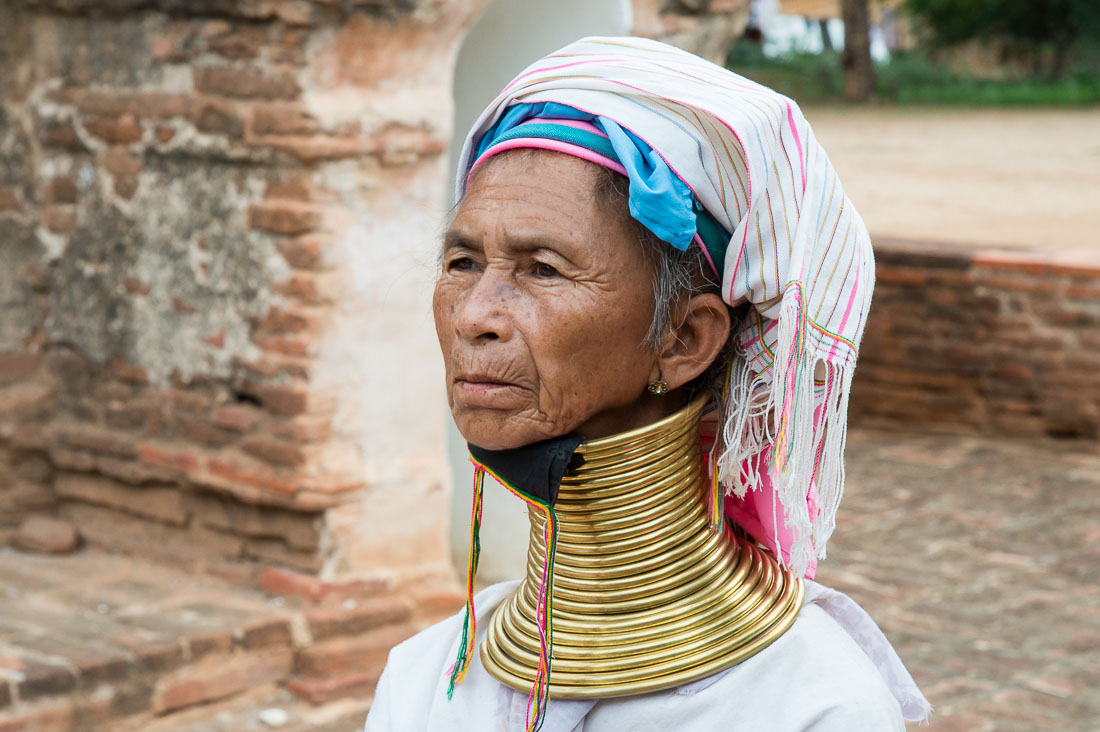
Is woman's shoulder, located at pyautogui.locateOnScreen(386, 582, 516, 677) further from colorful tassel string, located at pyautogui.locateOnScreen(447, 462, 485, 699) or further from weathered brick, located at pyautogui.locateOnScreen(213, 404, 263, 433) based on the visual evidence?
weathered brick, located at pyautogui.locateOnScreen(213, 404, 263, 433)

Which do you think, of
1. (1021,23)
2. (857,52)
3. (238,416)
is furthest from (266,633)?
(1021,23)

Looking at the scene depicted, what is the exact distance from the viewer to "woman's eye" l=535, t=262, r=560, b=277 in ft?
5.98

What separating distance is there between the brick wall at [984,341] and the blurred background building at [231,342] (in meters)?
3.53

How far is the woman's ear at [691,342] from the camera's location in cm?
189

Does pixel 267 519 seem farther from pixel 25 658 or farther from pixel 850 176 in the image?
pixel 850 176

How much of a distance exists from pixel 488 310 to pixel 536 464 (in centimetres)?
22

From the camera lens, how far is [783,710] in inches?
71.5

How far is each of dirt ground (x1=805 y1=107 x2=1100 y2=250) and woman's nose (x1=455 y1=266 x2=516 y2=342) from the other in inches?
314

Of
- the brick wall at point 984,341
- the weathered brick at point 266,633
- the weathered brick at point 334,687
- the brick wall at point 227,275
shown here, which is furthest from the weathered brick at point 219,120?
the brick wall at point 984,341

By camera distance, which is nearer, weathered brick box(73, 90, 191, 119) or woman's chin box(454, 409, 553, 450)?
woman's chin box(454, 409, 553, 450)

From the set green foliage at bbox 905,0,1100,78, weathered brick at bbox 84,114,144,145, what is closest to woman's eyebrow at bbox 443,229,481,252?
weathered brick at bbox 84,114,144,145

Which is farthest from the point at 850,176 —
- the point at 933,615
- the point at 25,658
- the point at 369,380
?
the point at 25,658

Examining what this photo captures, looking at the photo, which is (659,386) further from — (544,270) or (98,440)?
(98,440)

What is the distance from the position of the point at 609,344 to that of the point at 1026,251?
7.79 metres
